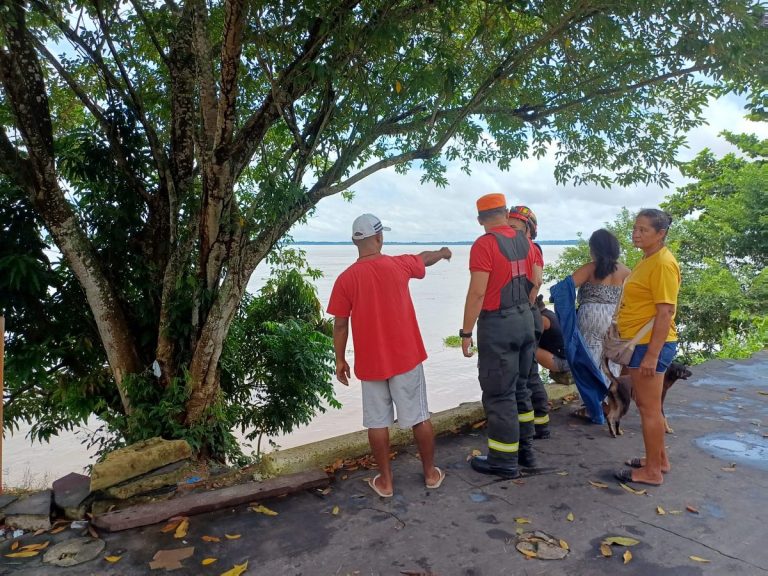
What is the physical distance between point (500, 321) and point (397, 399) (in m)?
0.92

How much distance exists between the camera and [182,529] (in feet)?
10.3

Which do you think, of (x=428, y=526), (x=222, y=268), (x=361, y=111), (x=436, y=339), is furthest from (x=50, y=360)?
(x=436, y=339)

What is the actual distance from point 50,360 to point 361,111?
4.61 meters

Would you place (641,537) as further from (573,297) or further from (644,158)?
(644,158)

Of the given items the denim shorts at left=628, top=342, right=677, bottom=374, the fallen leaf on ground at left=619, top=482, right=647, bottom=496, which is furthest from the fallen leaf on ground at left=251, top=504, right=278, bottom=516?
the denim shorts at left=628, top=342, right=677, bottom=374

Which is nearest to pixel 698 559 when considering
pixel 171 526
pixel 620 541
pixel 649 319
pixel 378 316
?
pixel 620 541

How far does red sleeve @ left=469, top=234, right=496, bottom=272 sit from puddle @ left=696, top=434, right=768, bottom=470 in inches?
101

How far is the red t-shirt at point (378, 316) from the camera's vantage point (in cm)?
345

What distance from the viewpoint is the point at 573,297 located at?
479 centimetres

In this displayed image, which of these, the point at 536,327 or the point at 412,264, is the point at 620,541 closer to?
the point at 536,327

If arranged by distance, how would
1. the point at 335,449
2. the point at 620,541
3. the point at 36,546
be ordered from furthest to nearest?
1. the point at 335,449
2. the point at 36,546
3. the point at 620,541

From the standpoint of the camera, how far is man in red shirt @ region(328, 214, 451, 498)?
3457 millimetres

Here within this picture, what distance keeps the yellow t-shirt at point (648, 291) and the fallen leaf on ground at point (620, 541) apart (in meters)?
1.27

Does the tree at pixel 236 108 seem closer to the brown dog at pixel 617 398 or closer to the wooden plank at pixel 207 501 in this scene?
the wooden plank at pixel 207 501
